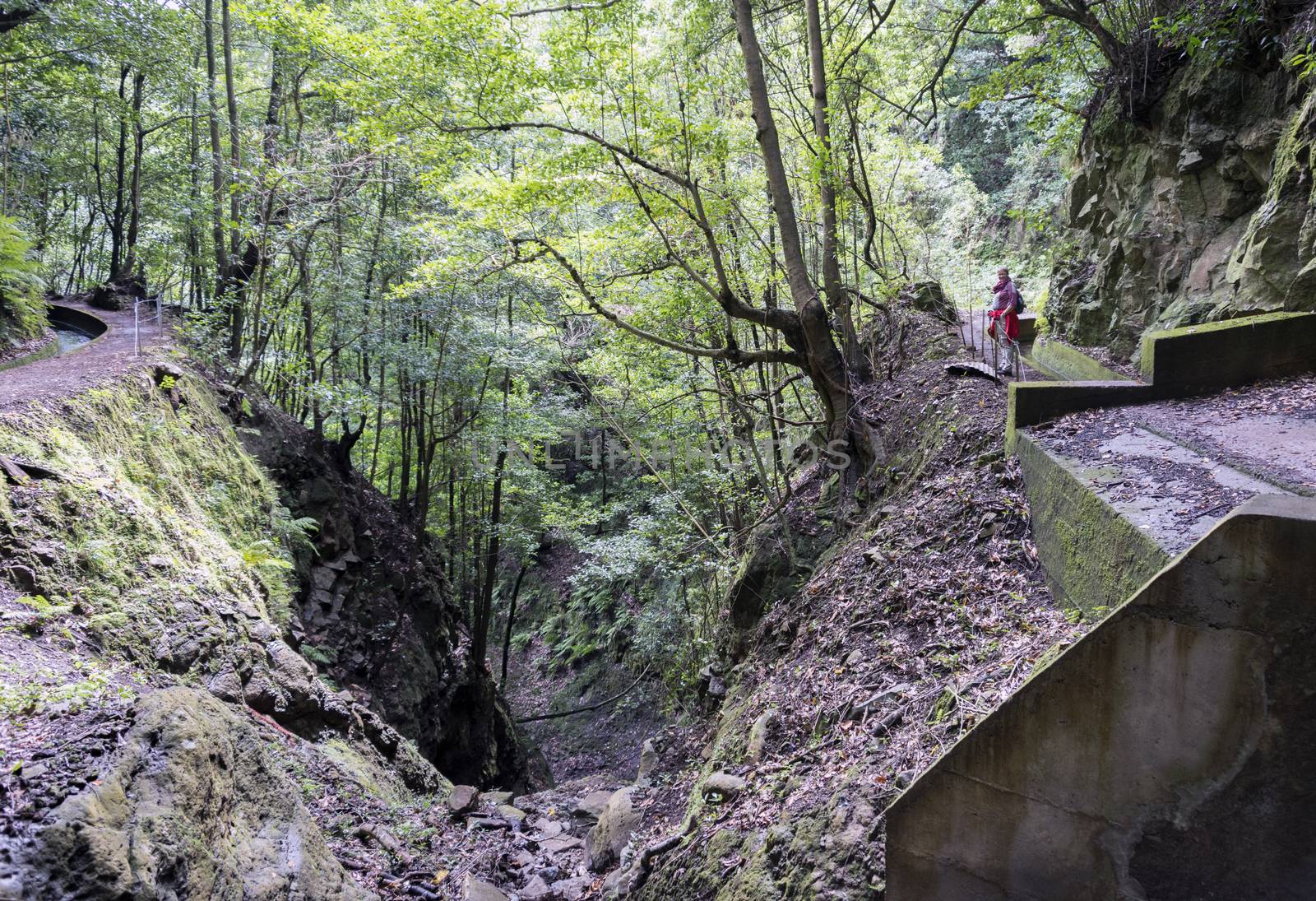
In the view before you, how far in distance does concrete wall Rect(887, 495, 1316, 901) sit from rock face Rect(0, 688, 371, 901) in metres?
2.79

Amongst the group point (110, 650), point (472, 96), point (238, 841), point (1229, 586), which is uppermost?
point (472, 96)

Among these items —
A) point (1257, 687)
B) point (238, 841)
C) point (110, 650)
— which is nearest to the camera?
point (1257, 687)

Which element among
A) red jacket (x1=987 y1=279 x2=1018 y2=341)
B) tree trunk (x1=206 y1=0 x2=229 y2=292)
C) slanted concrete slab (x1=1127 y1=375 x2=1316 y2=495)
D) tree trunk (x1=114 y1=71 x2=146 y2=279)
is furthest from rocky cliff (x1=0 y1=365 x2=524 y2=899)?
tree trunk (x1=114 y1=71 x2=146 y2=279)

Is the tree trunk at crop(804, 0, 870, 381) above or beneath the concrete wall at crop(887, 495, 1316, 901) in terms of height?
above

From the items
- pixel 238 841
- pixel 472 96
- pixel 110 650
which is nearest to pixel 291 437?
pixel 472 96

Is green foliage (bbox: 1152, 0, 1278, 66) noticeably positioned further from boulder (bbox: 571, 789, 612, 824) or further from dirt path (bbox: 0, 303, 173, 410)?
dirt path (bbox: 0, 303, 173, 410)

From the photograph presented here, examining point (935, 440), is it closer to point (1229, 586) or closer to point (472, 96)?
point (1229, 586)

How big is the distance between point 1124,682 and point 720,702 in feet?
19.2

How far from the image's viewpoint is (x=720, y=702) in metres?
7.98

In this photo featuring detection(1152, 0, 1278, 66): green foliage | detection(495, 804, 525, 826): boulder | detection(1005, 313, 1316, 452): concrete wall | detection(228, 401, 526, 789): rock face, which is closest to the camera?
detection(1005, 313, 1316, 452): concrete wall

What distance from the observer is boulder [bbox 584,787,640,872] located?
19.6 feet

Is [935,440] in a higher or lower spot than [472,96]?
lower

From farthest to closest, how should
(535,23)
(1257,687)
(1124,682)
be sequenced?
(535,23) < (1124,682) < (1257,687)

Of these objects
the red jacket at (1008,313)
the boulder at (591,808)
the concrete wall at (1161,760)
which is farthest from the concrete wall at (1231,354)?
the boulder at (591,808)
